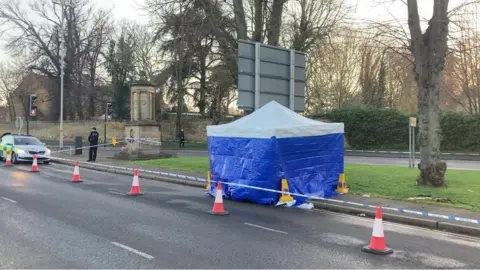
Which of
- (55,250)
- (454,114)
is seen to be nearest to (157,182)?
(55,250)

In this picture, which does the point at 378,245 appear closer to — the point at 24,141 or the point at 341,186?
the point at 341,186

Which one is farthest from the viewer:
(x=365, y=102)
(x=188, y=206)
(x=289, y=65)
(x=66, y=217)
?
(x=365, y=102)

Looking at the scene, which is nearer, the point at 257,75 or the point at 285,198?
the point at 285,198

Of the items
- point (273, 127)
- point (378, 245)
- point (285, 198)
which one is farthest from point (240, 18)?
point (378, 245)

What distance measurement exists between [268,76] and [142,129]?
46.3 ft

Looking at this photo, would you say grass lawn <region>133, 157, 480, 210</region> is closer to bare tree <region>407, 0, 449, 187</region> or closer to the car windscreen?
bare tree <region>407, 0, 449, 187</region>

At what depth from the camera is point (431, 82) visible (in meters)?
14.2

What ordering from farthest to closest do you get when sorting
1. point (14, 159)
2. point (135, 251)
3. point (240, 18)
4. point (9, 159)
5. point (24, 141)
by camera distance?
point (24, 141)
point (14, 159)
point (9, 159)
point (240, 18)
point (135, 251)

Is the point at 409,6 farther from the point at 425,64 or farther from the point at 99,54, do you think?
the point at 99,54

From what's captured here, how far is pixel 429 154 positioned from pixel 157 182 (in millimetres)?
9312

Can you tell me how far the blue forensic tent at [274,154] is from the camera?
12156mm

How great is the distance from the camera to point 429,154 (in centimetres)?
1419

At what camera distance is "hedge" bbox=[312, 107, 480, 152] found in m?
37.9

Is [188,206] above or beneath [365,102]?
beneath
